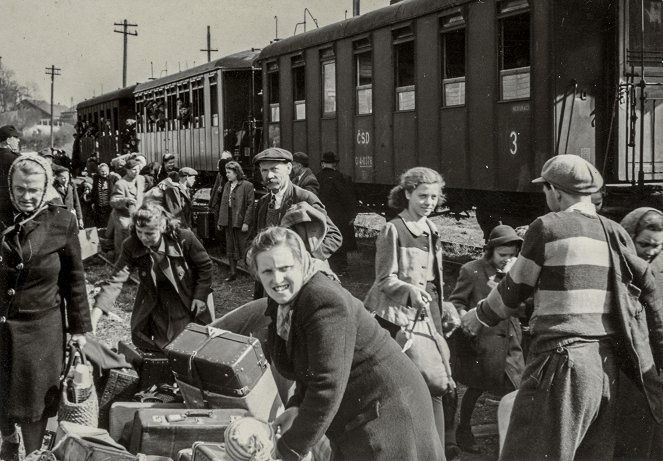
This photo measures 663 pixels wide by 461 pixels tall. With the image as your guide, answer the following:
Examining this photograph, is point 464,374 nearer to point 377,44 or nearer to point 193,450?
point 193,450

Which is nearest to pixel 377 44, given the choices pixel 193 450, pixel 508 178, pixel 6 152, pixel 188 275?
pixel 508 178

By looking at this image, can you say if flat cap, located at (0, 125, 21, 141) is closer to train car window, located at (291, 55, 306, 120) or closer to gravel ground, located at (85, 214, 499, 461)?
gravel ground, located at (85, 214, 499, 461)

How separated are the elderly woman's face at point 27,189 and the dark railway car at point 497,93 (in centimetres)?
628

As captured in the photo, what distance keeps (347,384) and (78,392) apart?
1.93m

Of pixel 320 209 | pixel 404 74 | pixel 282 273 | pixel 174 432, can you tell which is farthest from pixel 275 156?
pixel 404 74

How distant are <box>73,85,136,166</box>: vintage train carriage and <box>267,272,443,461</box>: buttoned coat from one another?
1130 inches

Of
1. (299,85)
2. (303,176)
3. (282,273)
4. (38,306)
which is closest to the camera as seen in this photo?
(282,273)

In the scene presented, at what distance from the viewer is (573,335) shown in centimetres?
400

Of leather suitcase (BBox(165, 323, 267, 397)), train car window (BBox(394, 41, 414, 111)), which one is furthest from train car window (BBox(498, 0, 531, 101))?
leather suitcase (BBox(165, 323, 267, 397))

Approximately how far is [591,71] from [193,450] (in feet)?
25.1

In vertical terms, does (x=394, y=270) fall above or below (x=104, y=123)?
below

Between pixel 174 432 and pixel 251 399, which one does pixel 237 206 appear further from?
pixel 174 432

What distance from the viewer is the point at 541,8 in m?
9.66

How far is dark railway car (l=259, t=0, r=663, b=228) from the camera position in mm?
9805
